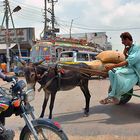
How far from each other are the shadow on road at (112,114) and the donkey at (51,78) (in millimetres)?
343

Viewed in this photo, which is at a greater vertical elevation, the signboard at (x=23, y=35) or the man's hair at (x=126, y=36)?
the man's hair at (x=126, y=36)

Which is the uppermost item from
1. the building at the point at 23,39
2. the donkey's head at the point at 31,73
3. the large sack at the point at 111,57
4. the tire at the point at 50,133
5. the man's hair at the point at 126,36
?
the man's hair at the point at 126,36

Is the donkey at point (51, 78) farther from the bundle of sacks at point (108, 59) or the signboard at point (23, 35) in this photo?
the signboard at point (23, 35)

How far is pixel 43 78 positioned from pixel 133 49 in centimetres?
226

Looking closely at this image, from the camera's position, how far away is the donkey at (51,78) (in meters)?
9.18

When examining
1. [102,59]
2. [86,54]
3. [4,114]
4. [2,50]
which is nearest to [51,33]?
[2,50]

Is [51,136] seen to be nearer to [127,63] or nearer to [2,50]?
[127,63]

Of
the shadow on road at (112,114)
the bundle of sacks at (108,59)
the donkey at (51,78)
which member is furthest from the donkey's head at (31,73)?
the bundle of sacks at (108,59)

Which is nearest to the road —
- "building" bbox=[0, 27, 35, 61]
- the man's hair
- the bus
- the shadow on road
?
the shadow on road

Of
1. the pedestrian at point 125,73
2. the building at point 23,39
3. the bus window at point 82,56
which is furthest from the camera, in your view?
the building at point 23,39

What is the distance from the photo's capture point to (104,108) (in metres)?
10.5

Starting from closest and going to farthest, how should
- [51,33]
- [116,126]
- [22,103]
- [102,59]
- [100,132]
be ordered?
1. [22,103]
2. [100,132]
3. [116,126]
4. [102,59]
5. [51,33]

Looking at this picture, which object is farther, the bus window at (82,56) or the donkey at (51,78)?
the bus window at (82,56)

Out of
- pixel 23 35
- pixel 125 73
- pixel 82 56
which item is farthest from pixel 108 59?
pixel 23 35
